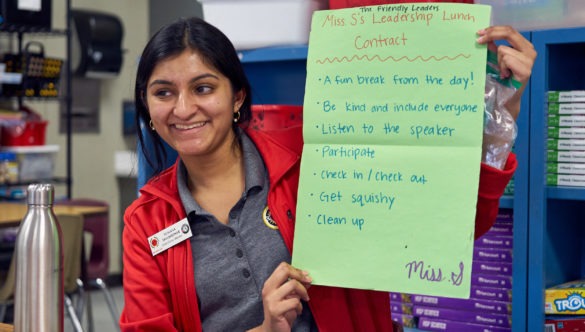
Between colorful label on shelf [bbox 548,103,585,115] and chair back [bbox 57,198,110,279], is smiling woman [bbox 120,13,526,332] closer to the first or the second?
colorful label on shelf [bbox 548,103,585,115]

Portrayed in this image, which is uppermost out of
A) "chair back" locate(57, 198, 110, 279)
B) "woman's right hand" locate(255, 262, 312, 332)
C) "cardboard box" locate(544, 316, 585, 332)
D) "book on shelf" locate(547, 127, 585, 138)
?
"book on shelf" locate(547, 127, 585, 138)

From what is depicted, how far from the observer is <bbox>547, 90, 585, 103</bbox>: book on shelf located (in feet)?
6.52

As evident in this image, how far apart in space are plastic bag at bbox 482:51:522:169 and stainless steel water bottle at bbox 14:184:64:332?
2.82 ft

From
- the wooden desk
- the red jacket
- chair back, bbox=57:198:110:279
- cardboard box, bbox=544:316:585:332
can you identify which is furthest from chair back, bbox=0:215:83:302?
cardboard box, bbox=544:316:585:332

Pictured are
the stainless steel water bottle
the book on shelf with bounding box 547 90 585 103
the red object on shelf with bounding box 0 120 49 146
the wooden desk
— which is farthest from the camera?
the red object on shelf with bounding box 0 120 49 146

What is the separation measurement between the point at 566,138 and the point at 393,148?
644 mm

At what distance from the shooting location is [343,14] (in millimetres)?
1670

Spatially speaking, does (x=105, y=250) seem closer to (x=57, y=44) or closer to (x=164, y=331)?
(x=57, y=44)

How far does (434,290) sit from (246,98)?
67 cm

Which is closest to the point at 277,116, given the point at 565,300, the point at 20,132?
the point at 565,300

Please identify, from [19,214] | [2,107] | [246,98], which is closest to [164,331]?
[246,98]

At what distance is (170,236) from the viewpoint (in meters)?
1.78

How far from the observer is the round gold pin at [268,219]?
1.80 meters

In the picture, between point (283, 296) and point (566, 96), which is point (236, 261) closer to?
point (283, 296)
